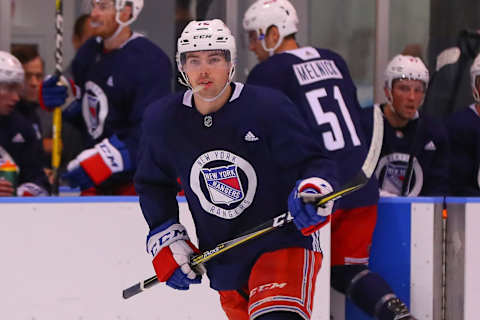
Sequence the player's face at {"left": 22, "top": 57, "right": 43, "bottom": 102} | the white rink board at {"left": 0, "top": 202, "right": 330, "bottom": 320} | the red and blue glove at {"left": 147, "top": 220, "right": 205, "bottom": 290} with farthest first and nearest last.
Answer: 1. the player's face at {"left": 22, "top": 57, "right": 43, "bottom": 102}
2. the white rink board at {"left": 0, "top": 202, "right": 330, "bottom": 320}
3. the red and blue glove at {"left": 147, "top": 220, "right": 205, "bottom": 290}

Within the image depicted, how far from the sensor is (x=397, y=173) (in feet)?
12.6

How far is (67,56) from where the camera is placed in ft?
14.8

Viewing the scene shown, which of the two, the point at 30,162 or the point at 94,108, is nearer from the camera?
the point at 94,108

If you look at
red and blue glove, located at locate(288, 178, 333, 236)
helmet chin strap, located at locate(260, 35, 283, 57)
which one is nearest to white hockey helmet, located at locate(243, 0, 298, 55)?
helmet chin strap, located at locate(260, 35, 283, 57)

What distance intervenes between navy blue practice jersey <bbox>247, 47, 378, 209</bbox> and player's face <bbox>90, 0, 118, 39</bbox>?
651 mm

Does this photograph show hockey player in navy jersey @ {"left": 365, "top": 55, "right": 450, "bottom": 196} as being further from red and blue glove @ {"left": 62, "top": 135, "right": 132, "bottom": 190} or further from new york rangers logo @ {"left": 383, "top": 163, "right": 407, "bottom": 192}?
red and blue glove @ {"left": 62, "top": 135, "right": 132, "bottom": 190}

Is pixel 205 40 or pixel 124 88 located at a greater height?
pixel 205 40

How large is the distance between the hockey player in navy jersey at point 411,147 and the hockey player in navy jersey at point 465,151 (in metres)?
0.15

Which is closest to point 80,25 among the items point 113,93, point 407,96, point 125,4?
point 125,4

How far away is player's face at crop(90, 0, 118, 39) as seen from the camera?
3559 millimetres

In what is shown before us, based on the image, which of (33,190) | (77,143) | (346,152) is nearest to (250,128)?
(346,152)

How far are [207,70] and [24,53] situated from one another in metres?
2.05

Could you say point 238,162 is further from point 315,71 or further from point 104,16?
point 104,16

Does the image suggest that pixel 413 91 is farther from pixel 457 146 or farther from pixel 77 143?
pixel 77 143
